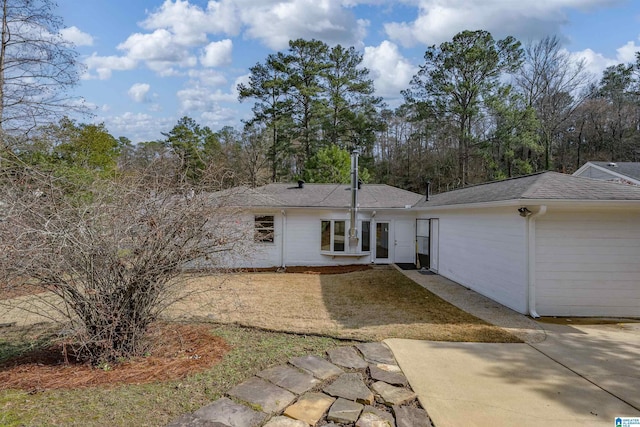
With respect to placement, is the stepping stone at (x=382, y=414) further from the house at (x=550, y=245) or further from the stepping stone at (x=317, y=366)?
the house at (x=550, y=245)

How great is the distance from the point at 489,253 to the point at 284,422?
676 cm

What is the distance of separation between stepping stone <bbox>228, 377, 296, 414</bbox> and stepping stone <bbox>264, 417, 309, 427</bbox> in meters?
0.12

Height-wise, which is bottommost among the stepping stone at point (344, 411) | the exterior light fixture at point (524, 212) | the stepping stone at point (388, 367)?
the stepping stone at point (388, 367)

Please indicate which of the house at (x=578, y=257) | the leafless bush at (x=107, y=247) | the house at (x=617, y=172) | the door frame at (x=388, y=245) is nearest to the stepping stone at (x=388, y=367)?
the leafless bush at (x=107, y=247)

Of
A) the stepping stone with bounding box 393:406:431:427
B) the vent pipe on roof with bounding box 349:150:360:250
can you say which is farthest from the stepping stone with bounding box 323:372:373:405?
the vent pipe on roof with bounding box 349:150:360:250

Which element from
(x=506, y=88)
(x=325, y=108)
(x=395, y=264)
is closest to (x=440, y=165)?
(x=506, y=88)

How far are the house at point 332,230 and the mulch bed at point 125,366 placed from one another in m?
7.58

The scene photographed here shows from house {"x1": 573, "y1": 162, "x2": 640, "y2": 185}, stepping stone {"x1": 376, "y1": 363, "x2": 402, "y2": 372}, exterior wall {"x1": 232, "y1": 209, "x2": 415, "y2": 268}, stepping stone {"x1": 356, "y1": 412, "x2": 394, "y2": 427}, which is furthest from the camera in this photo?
house {"x1": 573, "y1": 162, "x2": 640, "y2": 185}

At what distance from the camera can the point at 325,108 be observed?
2431cm

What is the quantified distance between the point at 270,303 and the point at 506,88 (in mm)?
20930

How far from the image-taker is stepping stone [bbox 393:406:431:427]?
2.90 meters

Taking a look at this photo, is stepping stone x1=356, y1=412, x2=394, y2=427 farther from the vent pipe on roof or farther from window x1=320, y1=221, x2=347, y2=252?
window x1=320, y1=221, x2=347, y2=252

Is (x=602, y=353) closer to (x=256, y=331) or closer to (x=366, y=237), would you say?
(x=256, y=331)

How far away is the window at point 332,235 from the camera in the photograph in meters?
13.0
